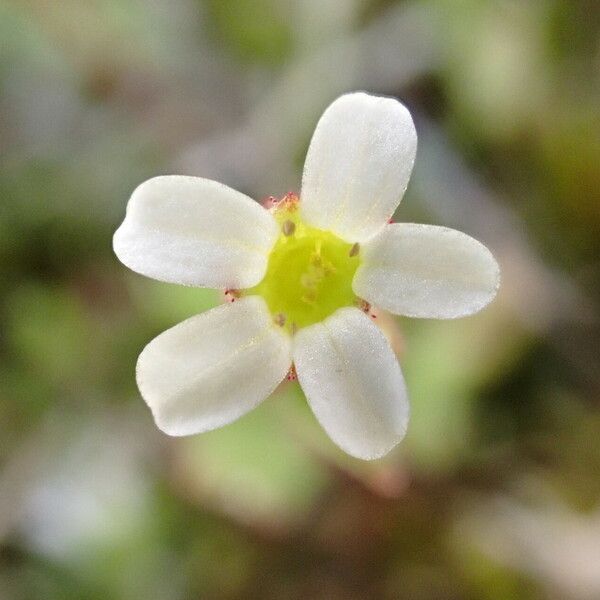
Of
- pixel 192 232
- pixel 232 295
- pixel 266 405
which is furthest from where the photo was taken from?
pixel 266 405

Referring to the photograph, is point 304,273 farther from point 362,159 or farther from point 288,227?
point 362,159

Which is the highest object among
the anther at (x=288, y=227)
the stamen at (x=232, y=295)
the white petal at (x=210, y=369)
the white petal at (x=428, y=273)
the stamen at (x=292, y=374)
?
the anther at (x=288, y=227)

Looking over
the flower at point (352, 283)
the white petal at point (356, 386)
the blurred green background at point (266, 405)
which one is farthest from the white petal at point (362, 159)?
the blurred green background at point (266, 405)

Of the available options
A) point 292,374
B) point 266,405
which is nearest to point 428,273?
point 292,374

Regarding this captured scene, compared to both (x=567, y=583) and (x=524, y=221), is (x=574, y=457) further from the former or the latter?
(x=524, y=221)

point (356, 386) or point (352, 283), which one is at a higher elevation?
point (352, 283)

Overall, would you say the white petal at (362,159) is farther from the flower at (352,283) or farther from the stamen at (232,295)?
the stamen at (232,295)
